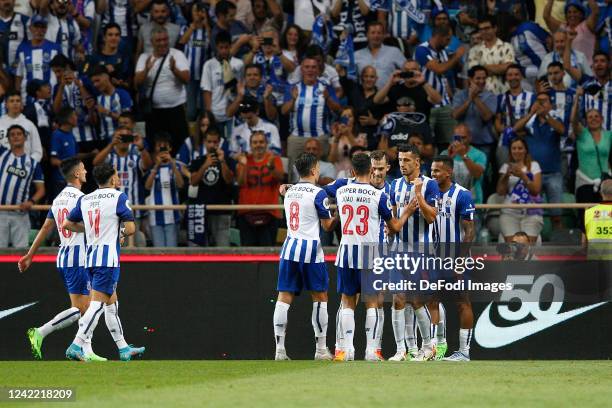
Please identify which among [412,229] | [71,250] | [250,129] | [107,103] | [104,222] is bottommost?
[71,250]

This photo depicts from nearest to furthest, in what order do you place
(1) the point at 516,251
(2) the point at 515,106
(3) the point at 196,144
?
(1) the point at 516,251
(3) the point at 196,144
(2) the point at 515,106

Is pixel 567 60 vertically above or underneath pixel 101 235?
above

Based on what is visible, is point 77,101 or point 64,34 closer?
point 77,101

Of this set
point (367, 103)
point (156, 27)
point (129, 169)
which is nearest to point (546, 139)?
point (367, 103)

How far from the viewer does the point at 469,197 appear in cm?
1501

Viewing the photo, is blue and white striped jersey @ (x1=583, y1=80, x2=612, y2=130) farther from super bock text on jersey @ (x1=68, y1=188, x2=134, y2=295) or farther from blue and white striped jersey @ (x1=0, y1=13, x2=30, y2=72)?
blue and white striped jersey @ (x1=0, y1=13, x2=30, y2=72)

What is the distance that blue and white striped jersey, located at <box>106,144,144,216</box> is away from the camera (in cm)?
1908

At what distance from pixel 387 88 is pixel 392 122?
929 millimetres

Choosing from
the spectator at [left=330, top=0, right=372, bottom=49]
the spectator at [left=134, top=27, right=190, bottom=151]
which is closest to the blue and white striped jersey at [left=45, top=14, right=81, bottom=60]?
the spectator at [left=134, top=27, right=190, bottom=151]

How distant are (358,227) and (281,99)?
6245mm

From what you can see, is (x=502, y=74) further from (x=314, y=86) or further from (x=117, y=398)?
(x=117, y=398)

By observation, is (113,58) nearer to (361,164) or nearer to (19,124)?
(19,124)

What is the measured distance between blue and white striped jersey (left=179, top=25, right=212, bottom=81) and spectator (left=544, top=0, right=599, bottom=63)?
5.67 m

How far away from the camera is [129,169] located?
1911cm
